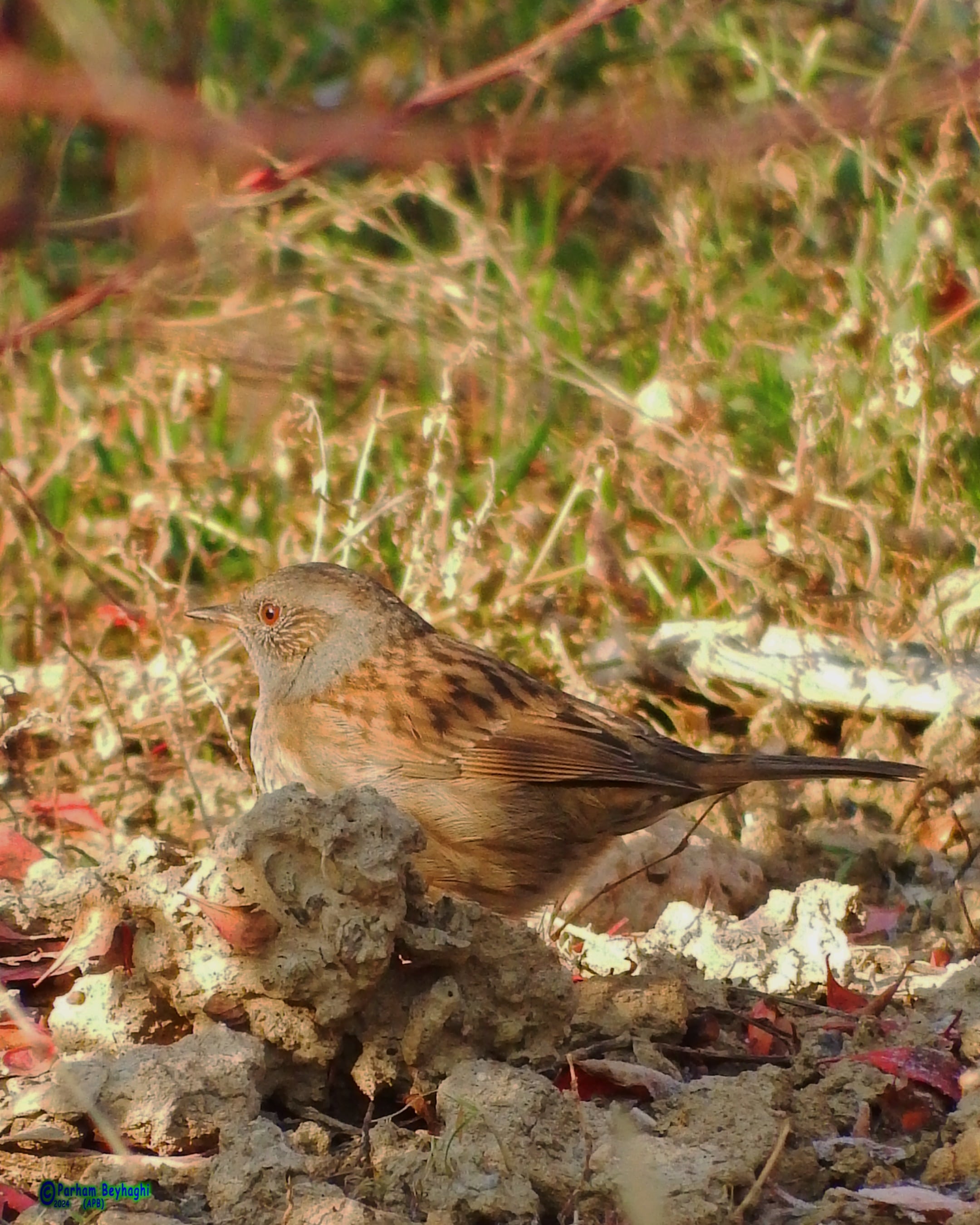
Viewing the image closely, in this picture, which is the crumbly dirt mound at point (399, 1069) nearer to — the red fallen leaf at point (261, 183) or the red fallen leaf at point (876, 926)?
the red fallen leaf at point (876, 926)

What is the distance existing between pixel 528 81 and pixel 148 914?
6672 mm

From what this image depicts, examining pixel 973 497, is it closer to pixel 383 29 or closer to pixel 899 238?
pixel 899 238

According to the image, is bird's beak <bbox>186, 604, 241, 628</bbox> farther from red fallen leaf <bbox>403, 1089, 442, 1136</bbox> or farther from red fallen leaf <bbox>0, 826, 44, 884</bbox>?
red fallen leaf <bbox>403, 1089, 442, 1136</bbox>

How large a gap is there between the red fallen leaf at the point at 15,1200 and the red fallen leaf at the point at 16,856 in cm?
180

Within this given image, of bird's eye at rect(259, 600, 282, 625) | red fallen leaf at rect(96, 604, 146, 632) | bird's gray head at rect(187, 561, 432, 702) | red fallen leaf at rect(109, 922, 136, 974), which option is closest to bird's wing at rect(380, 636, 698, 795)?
bird's gray head at rect(187, 561, 432, 702)

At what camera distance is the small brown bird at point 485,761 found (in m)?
5.13

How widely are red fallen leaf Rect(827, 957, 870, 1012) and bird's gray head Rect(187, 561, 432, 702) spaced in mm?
1902

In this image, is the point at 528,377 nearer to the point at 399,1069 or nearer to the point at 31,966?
the point at 31,966

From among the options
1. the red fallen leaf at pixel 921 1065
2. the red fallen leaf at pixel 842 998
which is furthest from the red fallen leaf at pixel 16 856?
the red fallen leaf at pixel 921 1065

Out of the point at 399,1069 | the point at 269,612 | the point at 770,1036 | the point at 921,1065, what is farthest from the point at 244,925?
the point at 269,612

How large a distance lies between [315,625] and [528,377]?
2211mm

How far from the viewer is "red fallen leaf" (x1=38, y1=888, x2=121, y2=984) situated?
3.74m

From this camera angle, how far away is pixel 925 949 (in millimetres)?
4961

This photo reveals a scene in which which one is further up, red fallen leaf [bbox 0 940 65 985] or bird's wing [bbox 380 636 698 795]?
red fallen leaf [bbox 0 940 65 985]
